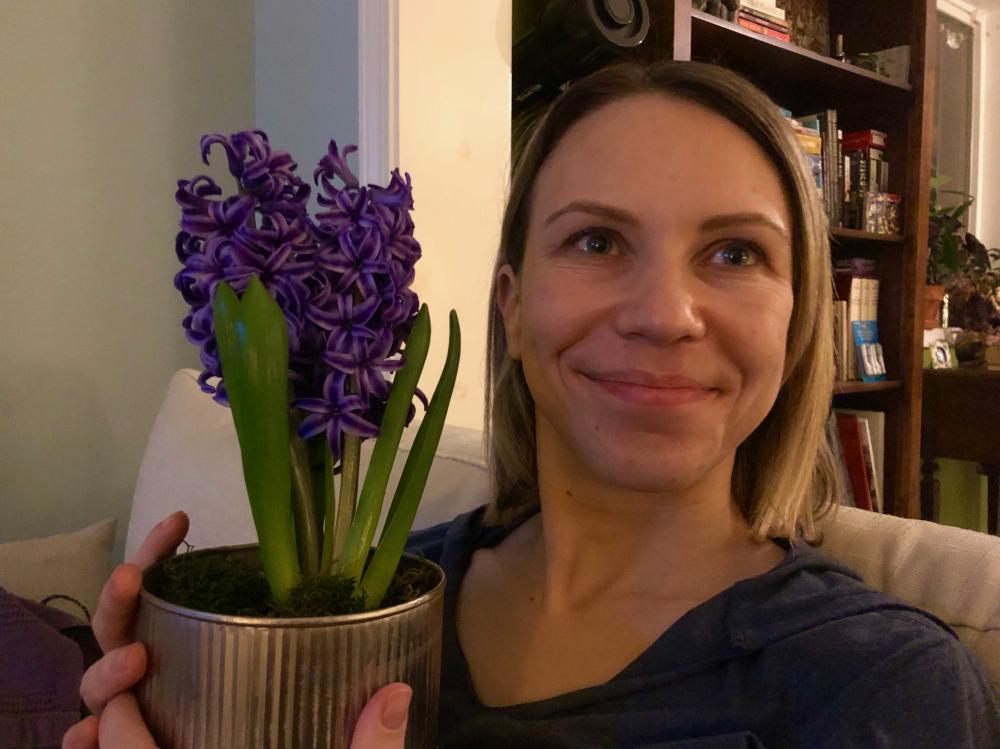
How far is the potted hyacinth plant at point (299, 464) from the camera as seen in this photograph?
358mm

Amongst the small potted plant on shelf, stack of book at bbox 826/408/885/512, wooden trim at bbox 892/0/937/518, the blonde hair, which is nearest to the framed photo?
the small potted plant on shelf

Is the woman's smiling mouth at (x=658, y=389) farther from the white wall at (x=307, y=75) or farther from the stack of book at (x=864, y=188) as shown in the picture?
the stack of book at (x=864, y=188)

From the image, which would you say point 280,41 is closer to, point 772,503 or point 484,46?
point 484,46

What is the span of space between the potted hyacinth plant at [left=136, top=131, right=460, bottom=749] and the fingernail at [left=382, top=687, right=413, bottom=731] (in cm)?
1

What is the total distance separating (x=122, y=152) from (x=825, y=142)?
1747 millimetres

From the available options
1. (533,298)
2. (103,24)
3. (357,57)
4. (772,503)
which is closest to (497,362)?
(533,298)

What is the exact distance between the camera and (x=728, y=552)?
71 cm

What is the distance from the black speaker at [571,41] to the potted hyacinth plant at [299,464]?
1.18m

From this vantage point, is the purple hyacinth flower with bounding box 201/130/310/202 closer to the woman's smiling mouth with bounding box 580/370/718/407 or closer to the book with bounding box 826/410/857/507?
the woman's smiling mouth with bounding box 580/370/718/407

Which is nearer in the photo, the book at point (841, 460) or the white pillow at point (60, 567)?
the white pillow at point (60, 567)

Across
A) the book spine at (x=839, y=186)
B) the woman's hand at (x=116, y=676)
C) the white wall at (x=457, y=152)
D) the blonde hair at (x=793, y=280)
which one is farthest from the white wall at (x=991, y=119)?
the woman's hand at (x=116, y=676)

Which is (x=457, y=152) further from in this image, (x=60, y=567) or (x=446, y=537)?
(x=60, y=567)

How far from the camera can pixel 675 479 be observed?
0.63 m

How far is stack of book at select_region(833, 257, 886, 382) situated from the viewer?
2.18 meters
